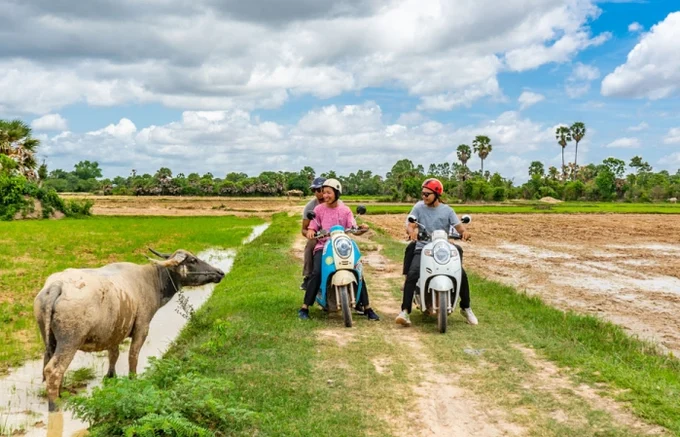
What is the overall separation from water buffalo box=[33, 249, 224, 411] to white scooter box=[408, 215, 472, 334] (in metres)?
3.39

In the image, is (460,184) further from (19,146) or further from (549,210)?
(19,146)

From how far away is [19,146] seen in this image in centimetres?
4381


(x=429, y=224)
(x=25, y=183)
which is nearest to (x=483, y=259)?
(x=429, y=224)

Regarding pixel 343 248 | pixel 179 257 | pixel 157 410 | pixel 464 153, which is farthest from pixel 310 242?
pixel 464 153

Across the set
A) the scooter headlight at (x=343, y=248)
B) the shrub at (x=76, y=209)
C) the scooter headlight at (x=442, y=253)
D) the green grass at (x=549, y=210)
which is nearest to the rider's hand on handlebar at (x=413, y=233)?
the scooter headlight at (x=442, y=253)

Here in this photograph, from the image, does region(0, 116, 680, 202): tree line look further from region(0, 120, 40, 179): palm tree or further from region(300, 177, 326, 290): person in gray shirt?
region(300, 177, 326, 290): person in gray shirt

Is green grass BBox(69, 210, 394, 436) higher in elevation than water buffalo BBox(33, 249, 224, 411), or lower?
lower

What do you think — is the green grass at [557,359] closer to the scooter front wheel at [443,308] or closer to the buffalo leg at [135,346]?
the scooter front wheel at [443,308]

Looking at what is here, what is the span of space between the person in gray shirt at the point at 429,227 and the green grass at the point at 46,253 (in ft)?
15.9

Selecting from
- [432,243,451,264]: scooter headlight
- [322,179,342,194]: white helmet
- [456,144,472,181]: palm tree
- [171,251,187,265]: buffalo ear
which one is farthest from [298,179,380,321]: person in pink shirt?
[456,144,472,181]: palm tree

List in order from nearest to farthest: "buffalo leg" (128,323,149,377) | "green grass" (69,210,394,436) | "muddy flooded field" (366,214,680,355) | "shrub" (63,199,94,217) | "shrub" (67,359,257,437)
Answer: "shrub" (67,359,257,437)
"green grass" (69,210,394,436)
"buffalo leg" (128,323,149,377)
"muddy flooded field" (366,214,680,355)
"shrub" (63,199,94,217)

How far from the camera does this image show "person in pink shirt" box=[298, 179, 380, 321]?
8.11 m

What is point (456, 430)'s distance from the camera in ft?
14.8

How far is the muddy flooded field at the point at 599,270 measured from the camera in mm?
10344
